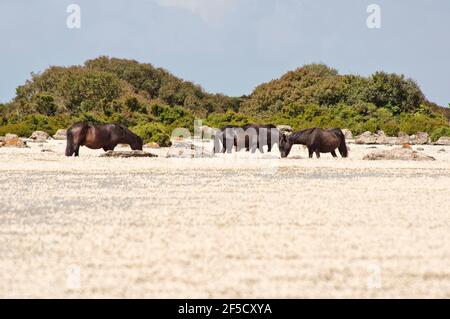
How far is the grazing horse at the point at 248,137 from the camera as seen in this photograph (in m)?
29.2

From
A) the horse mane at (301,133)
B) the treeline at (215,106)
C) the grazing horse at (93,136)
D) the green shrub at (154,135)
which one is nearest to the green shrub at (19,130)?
the treeline at (215,106)

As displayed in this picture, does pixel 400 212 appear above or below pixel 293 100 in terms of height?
below

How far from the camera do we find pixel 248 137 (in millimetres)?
29359

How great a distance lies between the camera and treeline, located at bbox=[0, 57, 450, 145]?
50500mm

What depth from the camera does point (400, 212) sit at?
9633mm

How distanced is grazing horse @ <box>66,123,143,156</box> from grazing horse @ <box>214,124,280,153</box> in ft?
17.7

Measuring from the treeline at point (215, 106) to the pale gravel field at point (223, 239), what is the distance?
23690 millimetres

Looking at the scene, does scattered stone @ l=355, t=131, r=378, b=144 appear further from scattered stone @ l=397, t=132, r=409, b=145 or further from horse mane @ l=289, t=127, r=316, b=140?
horse mane @ l=289, t=127, r=316, b=140

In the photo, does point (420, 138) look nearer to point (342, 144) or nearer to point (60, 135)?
point (60, 135)

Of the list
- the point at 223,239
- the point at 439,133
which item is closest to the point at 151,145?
the point at 439,133
